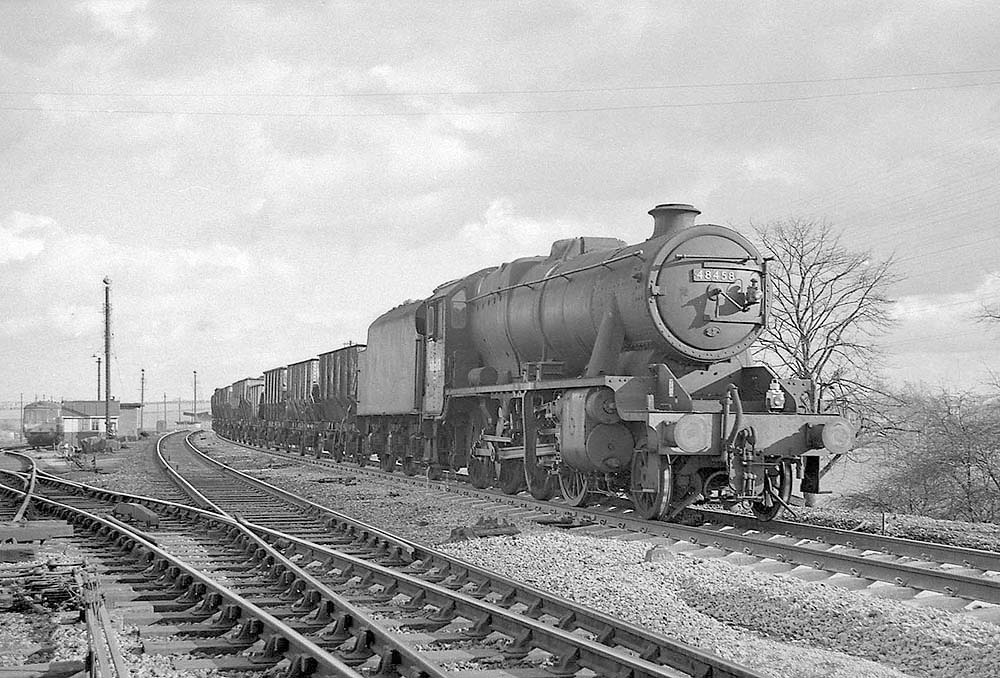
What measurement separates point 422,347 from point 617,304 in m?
6.99

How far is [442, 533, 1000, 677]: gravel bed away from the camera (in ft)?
19.1

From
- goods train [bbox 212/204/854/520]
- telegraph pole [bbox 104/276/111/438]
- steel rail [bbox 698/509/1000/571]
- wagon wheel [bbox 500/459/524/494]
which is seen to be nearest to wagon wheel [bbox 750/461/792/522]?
goods train [bbox 212/204/854/520]

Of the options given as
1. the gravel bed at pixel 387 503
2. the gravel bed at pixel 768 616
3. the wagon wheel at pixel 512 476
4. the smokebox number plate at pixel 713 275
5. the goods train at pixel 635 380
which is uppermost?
the smokebox number plate at pixel 713 275

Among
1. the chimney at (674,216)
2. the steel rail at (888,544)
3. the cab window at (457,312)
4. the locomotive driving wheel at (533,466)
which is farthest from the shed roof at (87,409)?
the steel rail at (888,544)

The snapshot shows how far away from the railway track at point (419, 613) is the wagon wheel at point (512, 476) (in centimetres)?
423

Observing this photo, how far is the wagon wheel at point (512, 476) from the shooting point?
15457 mm

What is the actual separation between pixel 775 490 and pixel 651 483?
1.67m

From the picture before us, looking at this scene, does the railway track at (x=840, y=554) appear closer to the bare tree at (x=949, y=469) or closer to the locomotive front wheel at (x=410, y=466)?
the bare tree at (x=949, y=469)

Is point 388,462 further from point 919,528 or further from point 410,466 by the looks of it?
point 919,528

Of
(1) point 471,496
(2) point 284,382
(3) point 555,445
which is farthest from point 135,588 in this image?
(2) point 284,382

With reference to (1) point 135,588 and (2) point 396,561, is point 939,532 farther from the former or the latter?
(1) point 135,588

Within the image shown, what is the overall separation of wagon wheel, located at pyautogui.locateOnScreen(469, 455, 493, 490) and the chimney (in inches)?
229

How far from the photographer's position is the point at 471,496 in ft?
50.9

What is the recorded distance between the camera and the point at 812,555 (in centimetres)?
887
